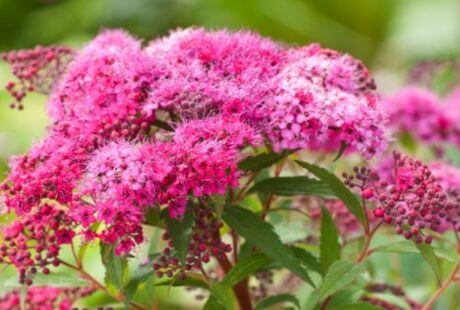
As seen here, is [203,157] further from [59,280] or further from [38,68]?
[38,68]

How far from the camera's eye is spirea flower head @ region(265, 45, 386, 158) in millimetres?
1298

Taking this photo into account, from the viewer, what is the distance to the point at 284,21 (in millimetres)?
6648

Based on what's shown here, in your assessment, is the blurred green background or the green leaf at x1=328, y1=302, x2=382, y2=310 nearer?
the green leaf at x1=328, y1=302, x2=382, y2=310

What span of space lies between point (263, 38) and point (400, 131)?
1.01m

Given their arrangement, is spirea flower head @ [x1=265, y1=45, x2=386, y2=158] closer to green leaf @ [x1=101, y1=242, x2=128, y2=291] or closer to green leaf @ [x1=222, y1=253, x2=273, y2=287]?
green leaf @ [x1=222, y1=253, x2=273, y2=287]

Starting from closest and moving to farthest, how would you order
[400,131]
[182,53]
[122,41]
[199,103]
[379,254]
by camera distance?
[199,103], [182,53], [122,41], [379,254], [400,131]

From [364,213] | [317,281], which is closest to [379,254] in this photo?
[317,281]

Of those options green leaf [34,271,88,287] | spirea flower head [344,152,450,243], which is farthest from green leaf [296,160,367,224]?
green leaf [34,271,88,287]

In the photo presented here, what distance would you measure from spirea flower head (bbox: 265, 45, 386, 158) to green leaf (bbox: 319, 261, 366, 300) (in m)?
0.19

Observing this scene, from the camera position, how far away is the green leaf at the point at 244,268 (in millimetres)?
1362

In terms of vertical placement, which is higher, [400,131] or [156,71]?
[400,131]

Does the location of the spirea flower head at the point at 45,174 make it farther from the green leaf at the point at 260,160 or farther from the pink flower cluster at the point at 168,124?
the green leaf at the point at 260,160

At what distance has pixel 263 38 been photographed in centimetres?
148

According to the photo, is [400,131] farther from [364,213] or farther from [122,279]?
[122,279]
